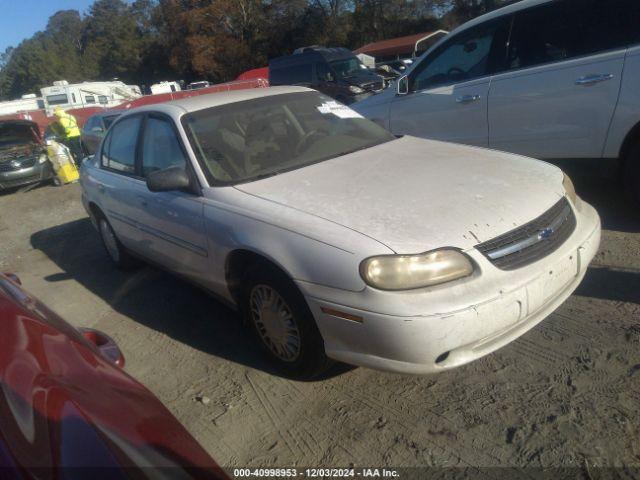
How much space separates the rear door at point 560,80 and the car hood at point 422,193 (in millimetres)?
1296

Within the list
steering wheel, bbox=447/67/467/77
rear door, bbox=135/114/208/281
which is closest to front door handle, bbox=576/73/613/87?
steering wheel, bbox=447/67/467/77

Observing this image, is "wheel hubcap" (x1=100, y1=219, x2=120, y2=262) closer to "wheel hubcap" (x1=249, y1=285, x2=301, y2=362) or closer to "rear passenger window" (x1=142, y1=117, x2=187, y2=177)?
"rear passenger window" (x1=142, y1=117, x2=187, y2=177)

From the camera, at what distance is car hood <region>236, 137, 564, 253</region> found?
2484 millimetres

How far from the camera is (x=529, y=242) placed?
2572 mm

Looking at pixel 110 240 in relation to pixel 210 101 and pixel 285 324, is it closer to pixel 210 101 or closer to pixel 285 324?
pixel 210 101

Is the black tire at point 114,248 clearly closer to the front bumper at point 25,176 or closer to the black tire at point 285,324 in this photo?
the black tire at point 285,324

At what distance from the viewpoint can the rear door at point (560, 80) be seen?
163 inches

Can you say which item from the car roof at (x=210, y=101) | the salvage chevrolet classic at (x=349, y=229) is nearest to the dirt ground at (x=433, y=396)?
the salvage chevrolet classic at (x=349, y=229)

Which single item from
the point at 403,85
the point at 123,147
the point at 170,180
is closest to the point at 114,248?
the point at 123,147

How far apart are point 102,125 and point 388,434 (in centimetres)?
1147

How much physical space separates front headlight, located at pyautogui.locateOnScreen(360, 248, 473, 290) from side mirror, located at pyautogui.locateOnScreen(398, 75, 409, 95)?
3556 mm

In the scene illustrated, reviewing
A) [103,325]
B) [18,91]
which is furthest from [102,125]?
[18,91]

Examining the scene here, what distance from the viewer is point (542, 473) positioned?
2.13 meters

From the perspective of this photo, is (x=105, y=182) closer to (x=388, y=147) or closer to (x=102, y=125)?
(x=388, y=147)
